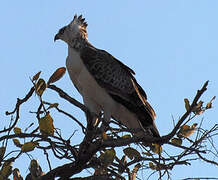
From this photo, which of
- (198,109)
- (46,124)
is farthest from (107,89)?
(46,124)

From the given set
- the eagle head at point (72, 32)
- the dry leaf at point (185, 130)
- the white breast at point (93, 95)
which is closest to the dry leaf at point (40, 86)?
the dry leaf at point (185, 130)

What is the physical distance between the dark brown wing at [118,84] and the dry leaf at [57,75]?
2.14m

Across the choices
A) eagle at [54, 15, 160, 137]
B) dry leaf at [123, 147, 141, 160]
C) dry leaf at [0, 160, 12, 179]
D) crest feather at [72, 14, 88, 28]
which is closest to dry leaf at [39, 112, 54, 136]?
dry leaf at [0, 160, 12, 179]

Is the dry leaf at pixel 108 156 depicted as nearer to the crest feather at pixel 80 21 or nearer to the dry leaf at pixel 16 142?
the dry leaf at pixel 16 142

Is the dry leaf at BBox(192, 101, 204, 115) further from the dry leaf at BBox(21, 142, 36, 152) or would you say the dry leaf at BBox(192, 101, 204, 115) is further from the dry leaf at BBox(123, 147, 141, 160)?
the dry leaf at BBox(21, 142, 36, 152)

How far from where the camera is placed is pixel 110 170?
488 centimetres

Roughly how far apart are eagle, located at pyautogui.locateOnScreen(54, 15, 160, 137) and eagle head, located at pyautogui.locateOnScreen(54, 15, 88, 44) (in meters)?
0.05

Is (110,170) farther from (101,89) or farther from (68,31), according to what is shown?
(68,31)

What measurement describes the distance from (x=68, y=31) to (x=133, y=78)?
1.11 metres

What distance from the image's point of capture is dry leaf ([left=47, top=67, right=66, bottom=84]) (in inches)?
181

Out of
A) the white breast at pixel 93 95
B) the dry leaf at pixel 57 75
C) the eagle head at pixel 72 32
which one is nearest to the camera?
the dry leaf at pixel 57 75

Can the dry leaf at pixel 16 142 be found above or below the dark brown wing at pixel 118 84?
below

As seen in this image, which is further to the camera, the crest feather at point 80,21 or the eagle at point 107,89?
the crest feather at point 80,21

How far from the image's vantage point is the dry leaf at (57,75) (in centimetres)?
458
